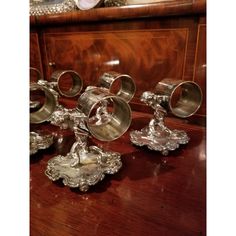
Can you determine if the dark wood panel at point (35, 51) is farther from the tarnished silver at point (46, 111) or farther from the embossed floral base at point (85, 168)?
the embossed floral base at point (85, 168)

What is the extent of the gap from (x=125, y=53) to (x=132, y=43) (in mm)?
44

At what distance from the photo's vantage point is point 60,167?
1.56ft

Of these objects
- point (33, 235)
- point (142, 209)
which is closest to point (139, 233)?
point (142, 209)

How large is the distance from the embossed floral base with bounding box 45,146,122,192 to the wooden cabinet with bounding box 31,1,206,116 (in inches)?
14.2

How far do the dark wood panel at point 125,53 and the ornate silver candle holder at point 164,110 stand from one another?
130mm

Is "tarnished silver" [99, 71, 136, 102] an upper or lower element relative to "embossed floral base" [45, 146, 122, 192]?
upper

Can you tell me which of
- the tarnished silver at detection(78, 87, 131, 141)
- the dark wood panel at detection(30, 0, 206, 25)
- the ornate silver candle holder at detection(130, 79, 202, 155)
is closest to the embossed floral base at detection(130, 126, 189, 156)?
the ornate silver candle holder at detection(130, 79, 202, 155)

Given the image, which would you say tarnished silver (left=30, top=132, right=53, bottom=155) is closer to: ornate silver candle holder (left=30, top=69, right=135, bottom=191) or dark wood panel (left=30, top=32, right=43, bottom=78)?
ornate silver candle holder (left=30, top=69, right=135, bottom=191)

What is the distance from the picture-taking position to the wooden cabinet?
27.1 inches

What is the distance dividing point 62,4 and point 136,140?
69 centimetres

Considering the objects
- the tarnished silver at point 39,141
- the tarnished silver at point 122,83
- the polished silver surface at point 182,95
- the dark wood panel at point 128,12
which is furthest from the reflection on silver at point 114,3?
the tarnished silver at point 39,141

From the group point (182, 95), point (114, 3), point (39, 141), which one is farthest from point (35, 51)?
point (182, 95)

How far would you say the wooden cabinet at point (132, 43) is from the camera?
0.69 m

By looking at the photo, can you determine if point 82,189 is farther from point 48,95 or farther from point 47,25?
point 47,25
